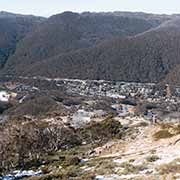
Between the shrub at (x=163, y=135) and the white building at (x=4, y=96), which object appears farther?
the white building at (x=4, y=96)

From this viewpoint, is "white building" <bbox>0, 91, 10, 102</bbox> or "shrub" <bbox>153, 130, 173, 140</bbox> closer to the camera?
"shrub" <bbox>153, 130, 173, 140</bbox>

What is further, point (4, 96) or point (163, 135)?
point (4, 96)

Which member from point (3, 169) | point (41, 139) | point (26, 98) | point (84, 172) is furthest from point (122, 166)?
point (26, 98)

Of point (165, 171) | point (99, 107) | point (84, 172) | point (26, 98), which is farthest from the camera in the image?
point (26, 98)

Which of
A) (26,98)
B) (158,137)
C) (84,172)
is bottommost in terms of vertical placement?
(26,98)

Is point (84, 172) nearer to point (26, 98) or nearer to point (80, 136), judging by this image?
point (80, 136)

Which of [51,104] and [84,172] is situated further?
[51,104]

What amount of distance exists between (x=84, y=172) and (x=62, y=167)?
3.23 meters

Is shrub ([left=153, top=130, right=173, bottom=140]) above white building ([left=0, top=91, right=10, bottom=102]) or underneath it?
above

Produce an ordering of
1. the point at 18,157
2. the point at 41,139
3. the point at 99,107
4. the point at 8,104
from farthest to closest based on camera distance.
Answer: the point at 8,104, the point at 99,107, the point at 41,139, the point at 18,157

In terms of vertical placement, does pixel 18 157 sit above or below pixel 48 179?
below

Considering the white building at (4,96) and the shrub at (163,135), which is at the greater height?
the shrub at (163,135)

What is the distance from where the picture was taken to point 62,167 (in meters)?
25.2

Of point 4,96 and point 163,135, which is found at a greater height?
point 163,135
